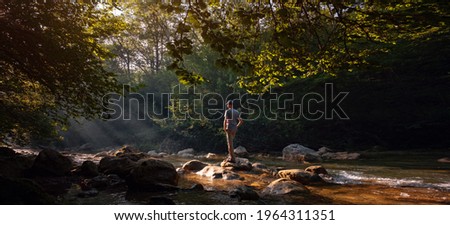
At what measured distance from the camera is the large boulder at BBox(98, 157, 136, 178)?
30.7 feet

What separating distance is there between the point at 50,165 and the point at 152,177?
4243 mm

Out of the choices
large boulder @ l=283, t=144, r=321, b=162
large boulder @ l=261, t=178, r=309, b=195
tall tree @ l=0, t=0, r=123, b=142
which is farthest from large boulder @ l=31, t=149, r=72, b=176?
large boulder @ l=283, t=144, r=321, b=162

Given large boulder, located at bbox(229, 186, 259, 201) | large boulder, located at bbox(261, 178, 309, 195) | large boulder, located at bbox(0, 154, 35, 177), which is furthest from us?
large boulder, located at bbox(0, 154, 35, 177)

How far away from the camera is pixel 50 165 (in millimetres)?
9609

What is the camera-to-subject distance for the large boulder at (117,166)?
937 cm

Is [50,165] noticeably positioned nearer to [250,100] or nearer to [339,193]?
[339,193]

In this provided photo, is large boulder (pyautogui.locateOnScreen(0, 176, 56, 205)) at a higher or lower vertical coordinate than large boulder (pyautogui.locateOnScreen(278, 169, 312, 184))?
higher

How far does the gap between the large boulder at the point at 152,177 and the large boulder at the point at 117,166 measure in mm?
1369

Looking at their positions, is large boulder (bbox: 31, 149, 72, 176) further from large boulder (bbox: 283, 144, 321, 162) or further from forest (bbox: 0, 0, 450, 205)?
large boulder (bbox: 283, 144, 321, 162)

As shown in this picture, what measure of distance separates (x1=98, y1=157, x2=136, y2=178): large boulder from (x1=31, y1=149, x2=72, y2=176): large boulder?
1.13 meters

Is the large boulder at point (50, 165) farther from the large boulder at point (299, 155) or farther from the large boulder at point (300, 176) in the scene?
the large boulder at point (299, 155)

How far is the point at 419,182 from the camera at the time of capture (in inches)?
349

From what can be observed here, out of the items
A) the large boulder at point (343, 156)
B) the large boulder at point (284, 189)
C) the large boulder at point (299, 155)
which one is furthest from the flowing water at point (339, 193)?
the large boulder at point (343, 156)

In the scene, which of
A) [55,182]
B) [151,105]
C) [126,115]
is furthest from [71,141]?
[55,182]
